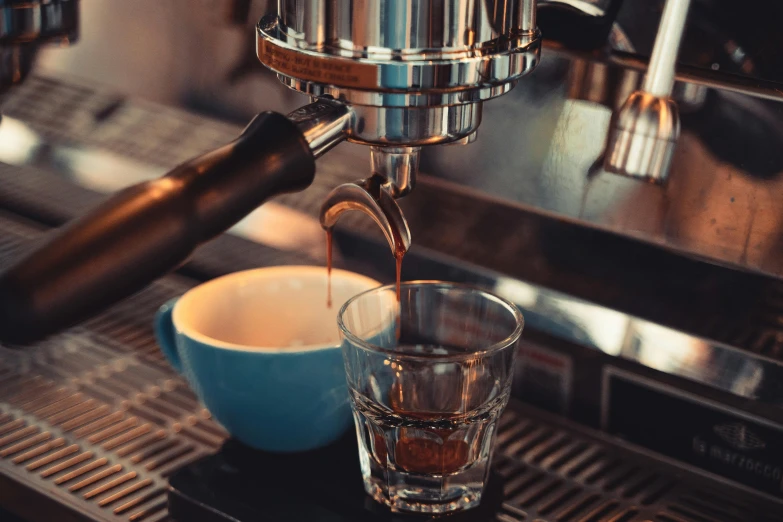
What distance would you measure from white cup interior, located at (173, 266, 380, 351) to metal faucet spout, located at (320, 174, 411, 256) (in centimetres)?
14

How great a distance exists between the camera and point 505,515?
0.49 m

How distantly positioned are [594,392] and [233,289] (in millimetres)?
210

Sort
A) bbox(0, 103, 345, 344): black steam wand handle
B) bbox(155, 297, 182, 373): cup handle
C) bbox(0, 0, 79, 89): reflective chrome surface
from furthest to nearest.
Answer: bbox(0, 0, 79, 89): reflective chrome surface < bbox(155, 297, 182, 373): cup handle < bbox(0, 103, 345, 344): black steam wand handle

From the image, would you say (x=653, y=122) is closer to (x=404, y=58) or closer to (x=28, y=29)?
(x=404, y=58)

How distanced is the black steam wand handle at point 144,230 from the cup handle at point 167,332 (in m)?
0.20

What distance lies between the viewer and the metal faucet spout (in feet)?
1.32

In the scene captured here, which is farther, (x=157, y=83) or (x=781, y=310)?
(x=157, y=83)

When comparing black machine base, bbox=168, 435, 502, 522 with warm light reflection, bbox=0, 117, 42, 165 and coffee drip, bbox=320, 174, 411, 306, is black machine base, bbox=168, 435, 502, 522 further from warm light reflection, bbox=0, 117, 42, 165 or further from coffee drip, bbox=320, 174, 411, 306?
warm light reflection, bbox=0, 117, 42, 165

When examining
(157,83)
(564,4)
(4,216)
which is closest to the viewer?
(564,4)

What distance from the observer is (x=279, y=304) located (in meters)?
0.58

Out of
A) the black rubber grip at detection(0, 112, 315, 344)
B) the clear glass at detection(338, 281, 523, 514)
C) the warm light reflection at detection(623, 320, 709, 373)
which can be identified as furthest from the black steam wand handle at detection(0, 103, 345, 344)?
the warm light reflection at detection(623, 320, 709, 373)

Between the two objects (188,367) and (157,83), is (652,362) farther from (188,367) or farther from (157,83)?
(157,83)

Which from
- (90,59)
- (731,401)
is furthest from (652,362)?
(90,59)

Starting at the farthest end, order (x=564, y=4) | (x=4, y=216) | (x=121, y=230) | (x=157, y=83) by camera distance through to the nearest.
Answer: (x=4, y=216) → (x=157, y=83) → (x=564, y=4) → (x=121, y=230)
